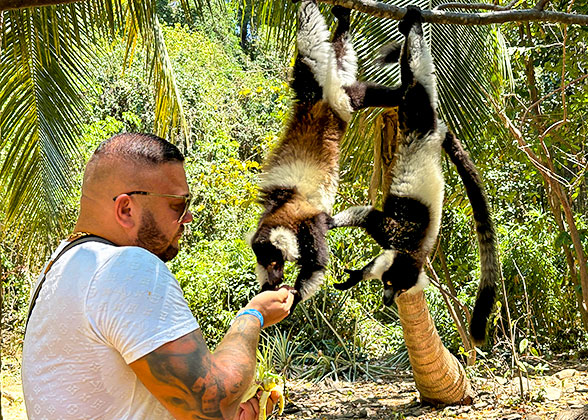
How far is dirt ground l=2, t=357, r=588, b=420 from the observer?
5.36 m

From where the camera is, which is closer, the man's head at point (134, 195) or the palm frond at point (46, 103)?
the man's head at point (134, 195)

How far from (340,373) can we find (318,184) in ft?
14.9

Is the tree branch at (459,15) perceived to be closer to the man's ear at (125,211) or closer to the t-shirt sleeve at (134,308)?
the man's ear at (125,211)

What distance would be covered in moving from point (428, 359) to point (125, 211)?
4.21m

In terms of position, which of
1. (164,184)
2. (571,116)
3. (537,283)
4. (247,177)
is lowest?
(537,283)

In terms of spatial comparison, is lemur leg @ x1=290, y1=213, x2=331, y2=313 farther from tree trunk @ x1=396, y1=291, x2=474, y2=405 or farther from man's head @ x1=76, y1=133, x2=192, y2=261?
tree trunk @ x1=396, y1=291, x2=474, y2=405

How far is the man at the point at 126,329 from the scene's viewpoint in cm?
124

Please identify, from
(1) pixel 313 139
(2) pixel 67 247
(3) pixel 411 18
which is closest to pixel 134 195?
(2) pixel 67 247

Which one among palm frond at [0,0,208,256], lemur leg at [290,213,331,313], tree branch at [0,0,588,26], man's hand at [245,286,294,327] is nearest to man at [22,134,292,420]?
man's hand at [245,286,294,327]

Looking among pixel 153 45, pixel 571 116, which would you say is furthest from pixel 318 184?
pixel 571 116

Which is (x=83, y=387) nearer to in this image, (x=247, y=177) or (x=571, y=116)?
(x=571, y=116)

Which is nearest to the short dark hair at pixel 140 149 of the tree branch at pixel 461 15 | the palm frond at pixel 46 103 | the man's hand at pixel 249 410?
the man's hand at pixel 249 410

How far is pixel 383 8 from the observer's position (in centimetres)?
222

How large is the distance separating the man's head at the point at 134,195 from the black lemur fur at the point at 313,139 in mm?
1476
